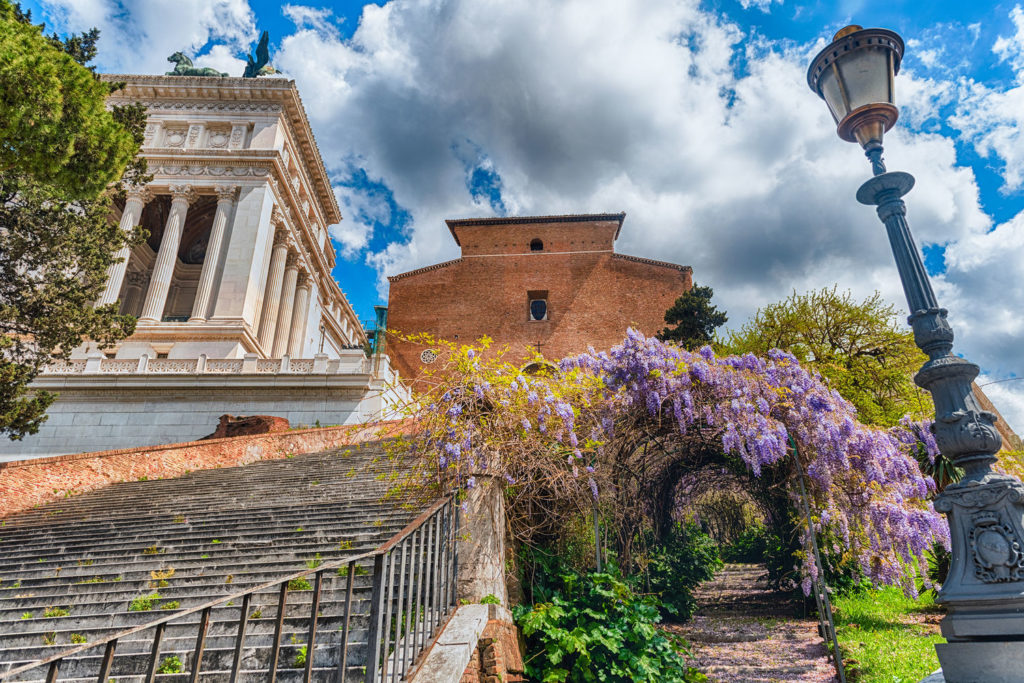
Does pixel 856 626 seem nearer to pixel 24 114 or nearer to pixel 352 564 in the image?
pixel 352 564

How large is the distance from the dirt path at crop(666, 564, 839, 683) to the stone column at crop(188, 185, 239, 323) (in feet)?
73.4

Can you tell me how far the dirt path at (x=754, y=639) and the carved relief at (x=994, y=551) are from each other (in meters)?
3.42

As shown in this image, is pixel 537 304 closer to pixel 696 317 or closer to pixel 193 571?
pixel 696 317

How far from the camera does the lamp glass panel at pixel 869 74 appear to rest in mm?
3740

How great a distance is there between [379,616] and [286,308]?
30.6 m

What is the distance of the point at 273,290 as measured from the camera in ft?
94.9

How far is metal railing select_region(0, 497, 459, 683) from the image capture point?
80.0 inches

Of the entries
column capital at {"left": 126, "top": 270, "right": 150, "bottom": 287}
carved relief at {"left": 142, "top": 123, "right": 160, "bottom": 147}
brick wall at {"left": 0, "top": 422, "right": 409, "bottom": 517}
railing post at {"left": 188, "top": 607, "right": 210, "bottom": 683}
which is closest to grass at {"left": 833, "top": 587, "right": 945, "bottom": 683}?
railing post at {"left": 188, "top": 607, "right": 210, "bottom": 683}

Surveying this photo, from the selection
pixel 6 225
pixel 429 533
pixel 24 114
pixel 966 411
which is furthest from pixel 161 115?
pixel 966 411

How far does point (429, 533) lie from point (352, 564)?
106cm

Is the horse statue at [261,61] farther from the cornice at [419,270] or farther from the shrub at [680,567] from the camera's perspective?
the shrub at [680,567]

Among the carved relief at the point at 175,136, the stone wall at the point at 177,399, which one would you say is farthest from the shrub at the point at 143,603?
the carved relief at the point at 175,136

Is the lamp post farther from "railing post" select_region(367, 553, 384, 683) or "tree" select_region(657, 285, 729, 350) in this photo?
"tree" select_region(657, 285, 729, 350)

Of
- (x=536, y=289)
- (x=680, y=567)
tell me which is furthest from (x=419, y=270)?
(x=680, y=567)
